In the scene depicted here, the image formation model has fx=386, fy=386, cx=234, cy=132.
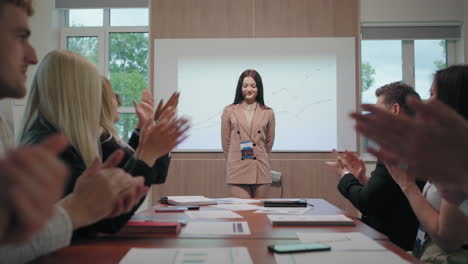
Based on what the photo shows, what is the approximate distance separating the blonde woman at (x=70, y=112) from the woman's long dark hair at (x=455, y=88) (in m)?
0.95

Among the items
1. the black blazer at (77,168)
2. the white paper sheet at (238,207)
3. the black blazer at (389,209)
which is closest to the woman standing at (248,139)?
the white paper sheet at (238,207)

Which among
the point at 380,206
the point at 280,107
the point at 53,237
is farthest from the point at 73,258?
the point at 280,107

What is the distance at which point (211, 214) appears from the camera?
1.69 metres

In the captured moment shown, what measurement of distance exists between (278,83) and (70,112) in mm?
3666

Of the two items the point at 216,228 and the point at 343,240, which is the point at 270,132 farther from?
the point at 343,240

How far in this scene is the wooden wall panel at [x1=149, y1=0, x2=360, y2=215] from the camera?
4609mm

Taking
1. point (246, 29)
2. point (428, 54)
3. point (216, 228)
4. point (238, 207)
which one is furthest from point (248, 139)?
point (428, 54)

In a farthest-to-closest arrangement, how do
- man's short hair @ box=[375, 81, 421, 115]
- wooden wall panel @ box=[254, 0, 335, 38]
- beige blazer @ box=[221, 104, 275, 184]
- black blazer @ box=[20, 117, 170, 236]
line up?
1. wooden wall panel @ box=[254, 0, 335, 38]
2. beige blazer @ box=[221, 104, 275, 184]
3. man's short hair @ box=[375, 81, 421, 115]
4. black blazer @ box=[20, 117, 170, 236]

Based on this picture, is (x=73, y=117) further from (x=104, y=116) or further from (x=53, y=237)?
(x=53, y=237)

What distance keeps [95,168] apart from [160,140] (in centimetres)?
50

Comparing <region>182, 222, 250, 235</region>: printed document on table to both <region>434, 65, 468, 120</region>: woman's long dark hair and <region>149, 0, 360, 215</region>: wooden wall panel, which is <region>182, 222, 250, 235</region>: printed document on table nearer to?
<region>434, 65, 468, 120</region>: woman's long dark hair

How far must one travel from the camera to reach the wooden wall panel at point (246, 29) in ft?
15.1

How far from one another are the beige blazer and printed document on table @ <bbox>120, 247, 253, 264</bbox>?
2649 millimetres

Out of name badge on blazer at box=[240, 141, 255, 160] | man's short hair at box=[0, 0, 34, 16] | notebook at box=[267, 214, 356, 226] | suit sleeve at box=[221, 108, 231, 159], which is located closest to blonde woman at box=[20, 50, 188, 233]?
man's short hair at box=[0, 0, 34, 16]
